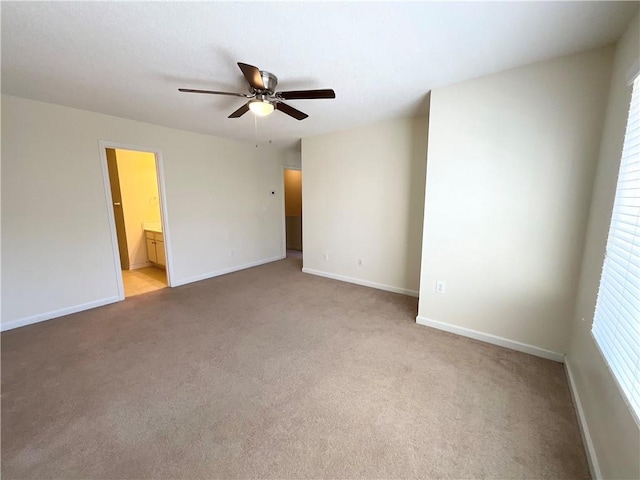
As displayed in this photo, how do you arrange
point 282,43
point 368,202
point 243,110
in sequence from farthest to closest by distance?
point 368,202 → point 243,110 → point 282,43

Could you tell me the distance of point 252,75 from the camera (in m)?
1.82

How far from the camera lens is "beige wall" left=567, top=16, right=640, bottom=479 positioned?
110 cm

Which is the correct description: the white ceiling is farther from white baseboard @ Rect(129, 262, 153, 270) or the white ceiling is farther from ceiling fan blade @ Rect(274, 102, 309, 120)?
white baseboard @ Rect(129, 262, 153, 270)

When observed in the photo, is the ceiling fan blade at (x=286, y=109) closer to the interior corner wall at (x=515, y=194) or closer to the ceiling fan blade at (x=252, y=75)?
the ceiling fan blade at (x=252, y=75)

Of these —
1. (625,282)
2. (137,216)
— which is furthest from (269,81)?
(137,216)

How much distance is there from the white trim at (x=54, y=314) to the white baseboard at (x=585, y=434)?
4.66m

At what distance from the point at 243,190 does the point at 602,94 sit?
462 centimetres

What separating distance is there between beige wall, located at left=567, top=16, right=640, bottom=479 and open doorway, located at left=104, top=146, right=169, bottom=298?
5.12 m

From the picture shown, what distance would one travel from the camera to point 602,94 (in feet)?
6.10

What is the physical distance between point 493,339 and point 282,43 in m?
3.03

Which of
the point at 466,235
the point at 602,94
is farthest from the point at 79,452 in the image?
the point at 602,94

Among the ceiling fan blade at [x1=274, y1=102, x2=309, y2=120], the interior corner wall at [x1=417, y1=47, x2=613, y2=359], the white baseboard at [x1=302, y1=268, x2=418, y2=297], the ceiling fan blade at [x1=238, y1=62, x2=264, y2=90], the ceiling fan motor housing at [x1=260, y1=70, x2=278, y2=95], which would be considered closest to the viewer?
the ceiling fan blade at [x1=238, y1=62, x2=264, y2=90]

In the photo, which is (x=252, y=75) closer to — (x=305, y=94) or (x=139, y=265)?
(x=305, y=94)

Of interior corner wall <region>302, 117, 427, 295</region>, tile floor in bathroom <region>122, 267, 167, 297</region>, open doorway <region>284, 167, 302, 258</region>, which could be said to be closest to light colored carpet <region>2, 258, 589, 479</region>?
tile floor in bathroom <region>122, 267, 167, 297</region>
